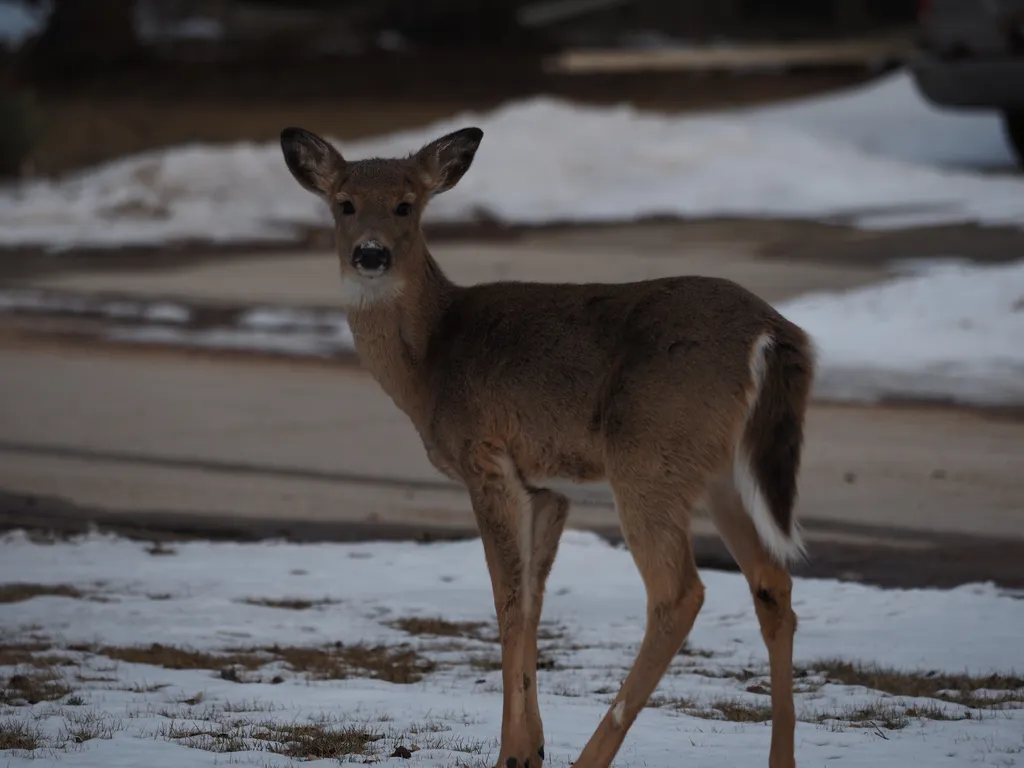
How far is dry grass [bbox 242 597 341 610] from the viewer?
857 cm

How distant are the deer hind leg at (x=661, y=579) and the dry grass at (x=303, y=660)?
6.17 ft

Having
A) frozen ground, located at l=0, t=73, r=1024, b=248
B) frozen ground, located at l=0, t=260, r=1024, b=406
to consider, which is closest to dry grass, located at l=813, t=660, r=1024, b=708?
frozen ground, located at l=0, t=260, r=1024, b=406

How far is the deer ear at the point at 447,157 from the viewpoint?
673cm

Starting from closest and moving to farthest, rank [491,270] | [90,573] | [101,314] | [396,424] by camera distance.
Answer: [90,573]
[396,424]
[101,314]
[491,270]

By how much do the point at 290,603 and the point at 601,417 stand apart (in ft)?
10.3

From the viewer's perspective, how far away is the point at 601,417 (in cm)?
586

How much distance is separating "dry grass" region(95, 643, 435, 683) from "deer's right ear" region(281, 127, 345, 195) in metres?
1.95

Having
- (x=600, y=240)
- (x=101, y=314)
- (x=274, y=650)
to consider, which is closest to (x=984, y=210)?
(x=600, y=240)

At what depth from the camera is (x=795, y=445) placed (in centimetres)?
573

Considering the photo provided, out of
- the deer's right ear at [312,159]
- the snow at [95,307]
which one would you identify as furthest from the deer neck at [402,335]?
the snow at [95,307]

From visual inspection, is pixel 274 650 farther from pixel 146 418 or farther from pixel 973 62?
pixel 973 62

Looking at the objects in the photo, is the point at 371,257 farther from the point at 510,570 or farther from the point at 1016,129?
the point at 1016,129

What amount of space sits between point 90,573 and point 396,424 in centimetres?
338

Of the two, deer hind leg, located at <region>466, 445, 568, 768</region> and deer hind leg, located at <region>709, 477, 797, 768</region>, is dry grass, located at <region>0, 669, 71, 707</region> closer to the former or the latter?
deer hind leg, located at <region>466, 445, 568, 768</region>
